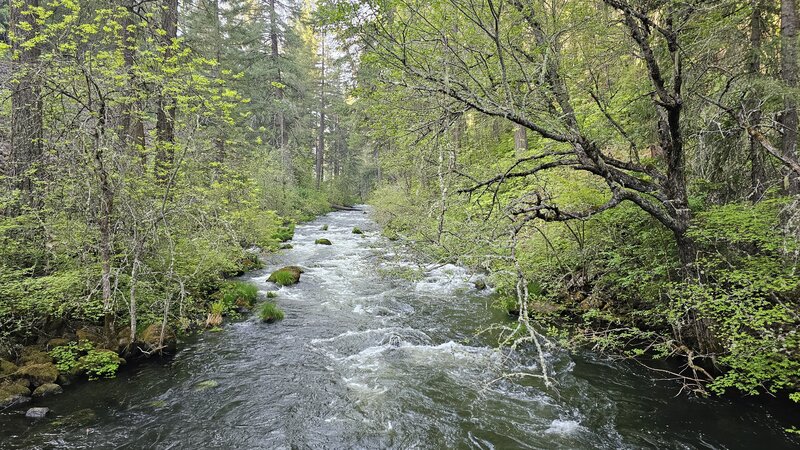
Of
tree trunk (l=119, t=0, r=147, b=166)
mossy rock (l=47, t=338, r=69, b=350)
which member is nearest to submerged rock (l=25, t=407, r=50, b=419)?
mossy rock (l=47, t=338, r=69, b=350)

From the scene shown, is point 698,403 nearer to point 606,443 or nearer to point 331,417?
point 606,443

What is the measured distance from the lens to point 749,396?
5.58 meters

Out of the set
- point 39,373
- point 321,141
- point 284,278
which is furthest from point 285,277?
point 321,141

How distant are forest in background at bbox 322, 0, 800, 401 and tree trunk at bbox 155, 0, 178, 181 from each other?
424 cm

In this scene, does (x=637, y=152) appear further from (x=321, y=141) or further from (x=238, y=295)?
(x=321, y=141)

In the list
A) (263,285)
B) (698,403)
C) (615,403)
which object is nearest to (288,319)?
(263,285)

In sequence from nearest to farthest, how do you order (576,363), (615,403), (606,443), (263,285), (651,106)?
(606,443)
(615,403)
(651,106)
(576,363)
(263,285)

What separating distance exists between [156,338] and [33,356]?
1.70 m

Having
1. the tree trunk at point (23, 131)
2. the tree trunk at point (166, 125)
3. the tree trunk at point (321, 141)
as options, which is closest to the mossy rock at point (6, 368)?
the tree trunk at point (23, 131)

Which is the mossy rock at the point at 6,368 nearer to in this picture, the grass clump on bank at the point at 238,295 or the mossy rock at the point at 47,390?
the mossy rock at the point at 47,390

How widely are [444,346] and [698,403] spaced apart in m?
4.17

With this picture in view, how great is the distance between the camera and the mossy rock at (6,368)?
5.80m

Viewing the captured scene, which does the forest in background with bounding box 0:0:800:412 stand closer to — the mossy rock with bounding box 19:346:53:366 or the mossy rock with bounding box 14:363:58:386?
the mossy rock with bounding box 19:346:53:366

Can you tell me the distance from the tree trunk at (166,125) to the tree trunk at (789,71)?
9.41m
